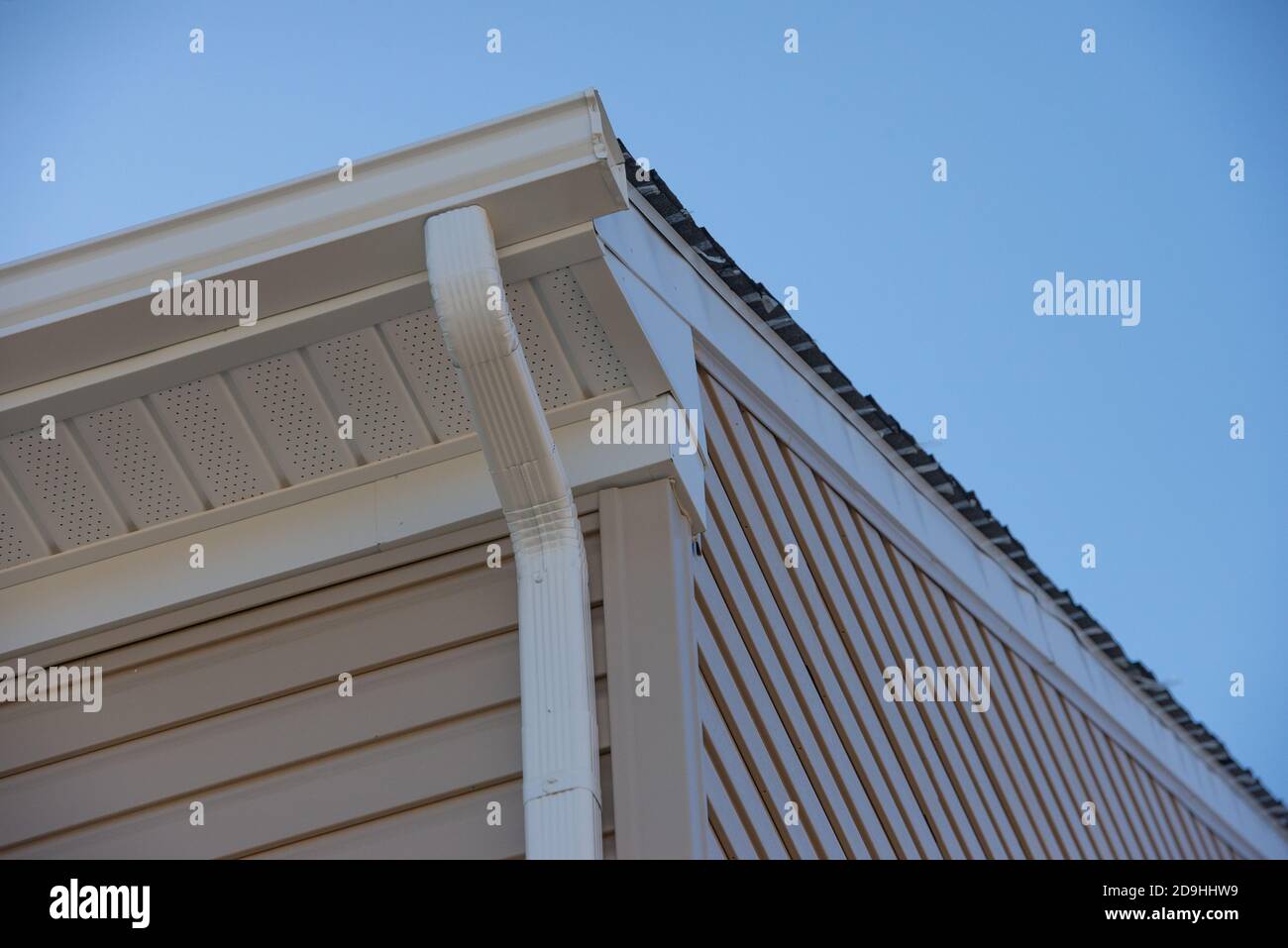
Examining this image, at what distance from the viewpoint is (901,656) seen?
15.6 ft

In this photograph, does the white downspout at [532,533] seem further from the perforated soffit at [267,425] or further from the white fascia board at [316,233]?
the perforated soffit at [267,425]

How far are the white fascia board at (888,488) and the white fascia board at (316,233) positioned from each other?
0.31 meters

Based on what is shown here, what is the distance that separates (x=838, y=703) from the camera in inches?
162

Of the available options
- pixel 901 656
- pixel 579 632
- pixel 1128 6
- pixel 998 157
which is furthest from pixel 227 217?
pixel 1128 6

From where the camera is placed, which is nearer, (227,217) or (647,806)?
(647,806)

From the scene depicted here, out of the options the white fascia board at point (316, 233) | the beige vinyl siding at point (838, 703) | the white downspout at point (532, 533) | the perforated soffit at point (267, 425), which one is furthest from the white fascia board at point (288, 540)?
the white fascia board at point (316, 233)

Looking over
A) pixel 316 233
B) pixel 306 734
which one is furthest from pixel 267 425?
pixel 306 734

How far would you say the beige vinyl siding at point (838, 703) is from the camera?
3482 millimetres

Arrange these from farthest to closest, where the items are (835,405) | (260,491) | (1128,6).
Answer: (1128,6)
(835,405)
(260,491)

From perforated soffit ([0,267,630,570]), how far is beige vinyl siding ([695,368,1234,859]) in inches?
24.3

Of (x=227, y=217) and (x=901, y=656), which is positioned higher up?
(x=227, y=217)
